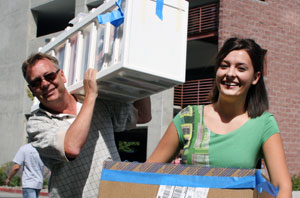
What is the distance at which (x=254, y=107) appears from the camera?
2.48 m

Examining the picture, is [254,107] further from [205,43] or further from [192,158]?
[205,43]

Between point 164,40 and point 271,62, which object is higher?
point 271,62

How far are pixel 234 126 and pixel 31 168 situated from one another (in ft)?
18.6

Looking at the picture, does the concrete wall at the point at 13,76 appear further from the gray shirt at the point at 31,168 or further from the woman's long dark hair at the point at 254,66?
the woman's long dark hair at the point at 254,66

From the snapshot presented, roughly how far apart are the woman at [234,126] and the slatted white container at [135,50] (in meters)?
0.29

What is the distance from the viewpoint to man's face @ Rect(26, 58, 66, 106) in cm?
291

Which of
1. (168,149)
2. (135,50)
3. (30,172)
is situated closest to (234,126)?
(168,149)

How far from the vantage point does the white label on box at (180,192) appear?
1.99 m

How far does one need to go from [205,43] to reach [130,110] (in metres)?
14.8

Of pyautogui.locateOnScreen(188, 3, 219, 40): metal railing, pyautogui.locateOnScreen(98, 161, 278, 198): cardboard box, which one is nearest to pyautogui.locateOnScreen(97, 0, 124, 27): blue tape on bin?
pyautogui.locateOnScreen(98, 161, 278, 198): cardboard box

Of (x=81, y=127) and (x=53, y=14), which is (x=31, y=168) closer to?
(x=81, y=127)

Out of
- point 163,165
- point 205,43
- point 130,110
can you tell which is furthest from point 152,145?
point 163,165

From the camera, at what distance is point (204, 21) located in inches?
640

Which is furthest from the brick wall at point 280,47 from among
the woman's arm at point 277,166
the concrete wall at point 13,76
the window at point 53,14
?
the woman's arm at point 277,166
